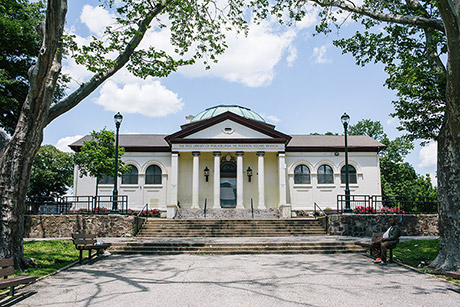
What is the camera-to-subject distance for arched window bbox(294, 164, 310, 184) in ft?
94.7

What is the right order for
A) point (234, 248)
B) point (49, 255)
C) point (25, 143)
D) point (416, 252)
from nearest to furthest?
point (25, 143) < point (49, 255) < point (416, 252) < point (234, 248)

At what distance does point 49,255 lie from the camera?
1141 cm

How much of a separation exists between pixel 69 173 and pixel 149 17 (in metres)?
36.8

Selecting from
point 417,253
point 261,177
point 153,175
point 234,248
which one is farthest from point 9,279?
point 153,175

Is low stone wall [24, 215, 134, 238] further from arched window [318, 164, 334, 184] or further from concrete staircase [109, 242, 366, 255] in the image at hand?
arched window [318, 164, 334, 184]

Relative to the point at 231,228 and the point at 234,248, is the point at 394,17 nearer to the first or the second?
the point at 234,248

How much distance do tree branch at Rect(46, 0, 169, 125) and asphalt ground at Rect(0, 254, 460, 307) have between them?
417 centimetres

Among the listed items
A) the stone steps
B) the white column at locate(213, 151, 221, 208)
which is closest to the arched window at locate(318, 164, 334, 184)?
the stone steps

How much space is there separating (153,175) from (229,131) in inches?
272

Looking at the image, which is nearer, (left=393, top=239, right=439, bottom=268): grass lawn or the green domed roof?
(left=393, top=239, right=439, bottom=268): grass lawn

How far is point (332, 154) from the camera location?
2898 centimetres

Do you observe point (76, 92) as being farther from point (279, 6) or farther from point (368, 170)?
point (368, 170)

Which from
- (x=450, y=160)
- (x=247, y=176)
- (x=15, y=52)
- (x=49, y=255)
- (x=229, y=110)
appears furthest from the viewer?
(x=229, y=110)

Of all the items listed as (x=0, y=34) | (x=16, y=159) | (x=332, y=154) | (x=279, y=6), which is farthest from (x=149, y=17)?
(x=332, y=154)
